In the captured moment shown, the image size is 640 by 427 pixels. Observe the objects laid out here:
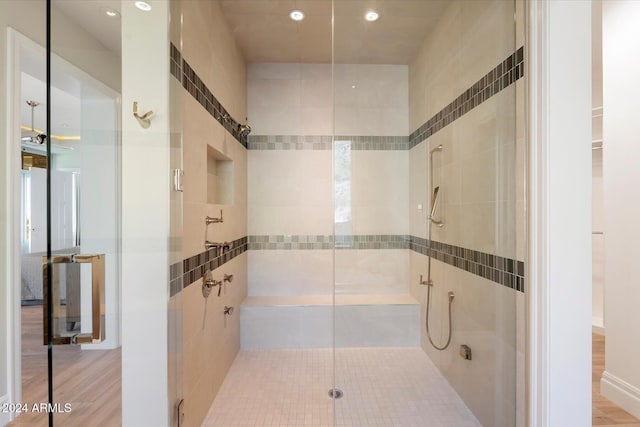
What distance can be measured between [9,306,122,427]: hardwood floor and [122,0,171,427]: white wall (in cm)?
4

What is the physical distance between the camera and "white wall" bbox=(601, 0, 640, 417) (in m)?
1.74

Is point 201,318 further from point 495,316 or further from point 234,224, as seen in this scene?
point 495,316

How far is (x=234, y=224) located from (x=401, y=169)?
4.62ft

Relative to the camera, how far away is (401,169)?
1.87 m

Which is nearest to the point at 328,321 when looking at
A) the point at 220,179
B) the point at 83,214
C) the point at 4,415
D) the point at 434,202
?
the point at 434,202

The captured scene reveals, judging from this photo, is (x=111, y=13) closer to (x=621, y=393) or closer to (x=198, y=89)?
(x=198, y=89)

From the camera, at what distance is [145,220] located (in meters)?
1.12

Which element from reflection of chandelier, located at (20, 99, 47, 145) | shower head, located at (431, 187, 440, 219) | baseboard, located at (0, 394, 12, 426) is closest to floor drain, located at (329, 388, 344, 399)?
shower head, located at (431, 187, 440, 219)

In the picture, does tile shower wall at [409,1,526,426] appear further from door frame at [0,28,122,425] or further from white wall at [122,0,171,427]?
door frame at [0,28,122,425]

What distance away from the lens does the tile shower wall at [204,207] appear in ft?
4.60

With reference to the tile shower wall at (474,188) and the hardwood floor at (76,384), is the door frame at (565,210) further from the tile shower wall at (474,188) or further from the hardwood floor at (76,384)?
the hardwood floor at (76,384)

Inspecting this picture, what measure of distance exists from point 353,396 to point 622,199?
2.12 metres

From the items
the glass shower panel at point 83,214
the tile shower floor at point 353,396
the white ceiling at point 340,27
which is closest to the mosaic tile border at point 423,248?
the tile shower floor at point 353,396

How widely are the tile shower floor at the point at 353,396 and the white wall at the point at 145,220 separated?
71 centimetres
